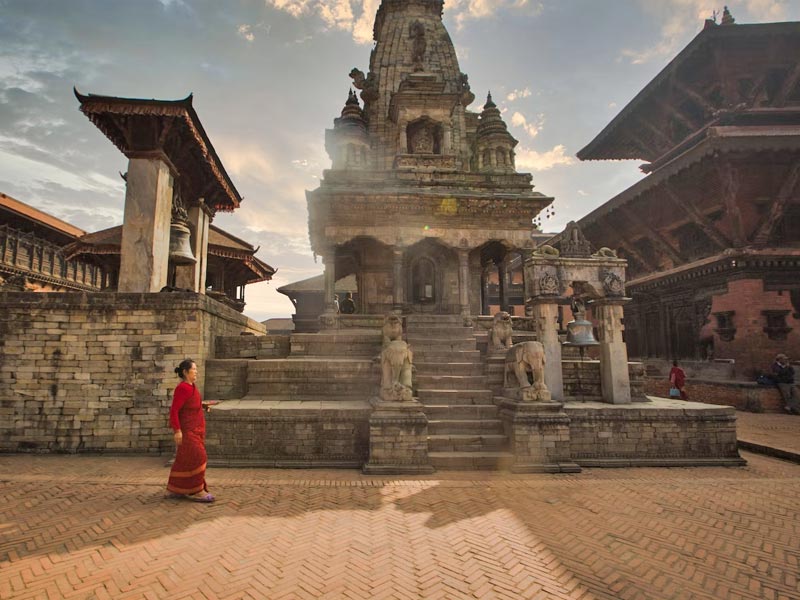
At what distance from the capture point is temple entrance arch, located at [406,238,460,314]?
17.0 m

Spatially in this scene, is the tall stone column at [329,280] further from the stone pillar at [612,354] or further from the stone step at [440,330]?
the stone pillar at [612,354]

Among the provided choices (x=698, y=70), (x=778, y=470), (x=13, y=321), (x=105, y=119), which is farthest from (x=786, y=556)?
(x=698, y=70)

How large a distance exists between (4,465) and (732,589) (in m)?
10.4

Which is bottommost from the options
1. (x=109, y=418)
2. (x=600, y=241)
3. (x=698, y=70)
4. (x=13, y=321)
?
(x=109, y=418)

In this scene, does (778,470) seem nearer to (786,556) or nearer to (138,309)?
(786,556)

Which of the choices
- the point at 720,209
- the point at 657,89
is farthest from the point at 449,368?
the point at 657,89

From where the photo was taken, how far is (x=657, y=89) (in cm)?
2044

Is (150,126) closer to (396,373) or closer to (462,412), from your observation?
(396,373)

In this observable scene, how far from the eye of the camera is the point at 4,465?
7.03 metres

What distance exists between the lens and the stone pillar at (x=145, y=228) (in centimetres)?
1056

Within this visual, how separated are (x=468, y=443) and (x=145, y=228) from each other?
9.80 m

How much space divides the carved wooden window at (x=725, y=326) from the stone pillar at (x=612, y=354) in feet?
27.0

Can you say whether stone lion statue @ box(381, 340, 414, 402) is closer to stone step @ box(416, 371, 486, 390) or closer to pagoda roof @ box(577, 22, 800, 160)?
stone step @ box(416, 371, 486, 390)

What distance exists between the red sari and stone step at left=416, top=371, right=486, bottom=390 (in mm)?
4606
